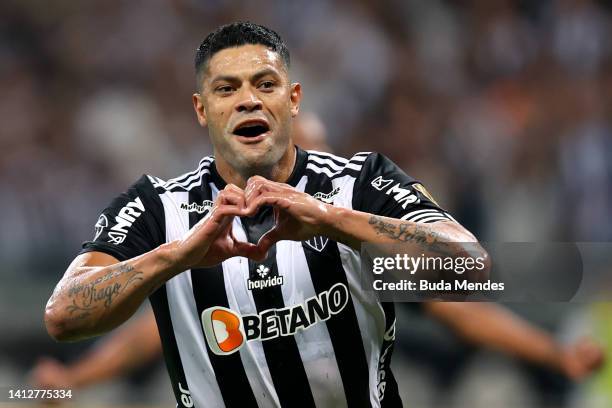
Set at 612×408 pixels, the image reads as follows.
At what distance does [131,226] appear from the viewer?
2932 millimetres

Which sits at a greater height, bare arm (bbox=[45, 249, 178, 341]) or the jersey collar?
the jersey collar

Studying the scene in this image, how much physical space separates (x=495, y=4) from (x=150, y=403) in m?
3.84

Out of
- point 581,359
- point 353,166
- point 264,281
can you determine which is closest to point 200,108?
point 353,166

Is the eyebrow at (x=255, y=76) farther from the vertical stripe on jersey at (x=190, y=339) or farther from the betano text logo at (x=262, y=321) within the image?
the betano text logo at (x=262, y=321)

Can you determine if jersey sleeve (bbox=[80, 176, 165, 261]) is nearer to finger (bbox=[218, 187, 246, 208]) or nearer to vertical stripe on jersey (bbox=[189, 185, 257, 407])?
vertical stripe on jersey (bbox=[189, 185, 257, 407])

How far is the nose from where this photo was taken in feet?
9.64

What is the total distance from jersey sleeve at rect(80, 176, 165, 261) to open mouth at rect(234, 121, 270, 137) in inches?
14.2

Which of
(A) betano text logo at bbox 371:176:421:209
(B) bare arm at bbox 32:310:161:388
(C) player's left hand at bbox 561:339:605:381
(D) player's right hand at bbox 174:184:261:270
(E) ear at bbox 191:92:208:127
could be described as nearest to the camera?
(D) player's right hand at bbox 174:184:261:270

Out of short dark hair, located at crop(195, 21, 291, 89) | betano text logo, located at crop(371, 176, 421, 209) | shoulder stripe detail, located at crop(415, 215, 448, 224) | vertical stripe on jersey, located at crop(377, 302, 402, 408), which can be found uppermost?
short dark hair, located at crop(195, 21, 291, 89)

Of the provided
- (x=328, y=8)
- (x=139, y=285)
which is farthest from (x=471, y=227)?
(x=139, y=285)

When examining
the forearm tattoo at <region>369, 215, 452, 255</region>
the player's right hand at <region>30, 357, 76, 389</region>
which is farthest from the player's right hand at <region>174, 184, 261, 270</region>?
the player's right hand at <region>30, 357, 76, 389</region>

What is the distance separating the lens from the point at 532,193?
625 cm

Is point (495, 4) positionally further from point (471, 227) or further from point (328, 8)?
point (471, 227)

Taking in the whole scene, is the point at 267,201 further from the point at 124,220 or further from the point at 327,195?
the point at 124,220
